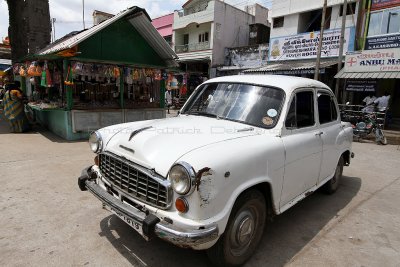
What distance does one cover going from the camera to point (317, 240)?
3334mm

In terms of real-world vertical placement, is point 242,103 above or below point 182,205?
above

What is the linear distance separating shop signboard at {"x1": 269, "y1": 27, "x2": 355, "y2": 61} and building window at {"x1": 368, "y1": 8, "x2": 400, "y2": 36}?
0.87 m

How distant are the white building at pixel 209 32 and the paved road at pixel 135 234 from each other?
18697 mm

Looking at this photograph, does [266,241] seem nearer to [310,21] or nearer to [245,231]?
[245,231]

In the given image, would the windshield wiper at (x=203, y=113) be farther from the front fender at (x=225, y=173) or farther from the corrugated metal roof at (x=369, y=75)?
the corrugated metal roof at (x=369, y=75)

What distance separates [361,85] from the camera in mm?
13328

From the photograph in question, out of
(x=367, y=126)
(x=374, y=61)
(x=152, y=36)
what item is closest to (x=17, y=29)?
(x=152, y=36)

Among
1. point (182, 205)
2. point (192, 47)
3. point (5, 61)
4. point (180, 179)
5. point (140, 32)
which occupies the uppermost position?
point (192, 47)

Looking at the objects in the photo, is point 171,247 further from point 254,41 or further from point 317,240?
point 254,41

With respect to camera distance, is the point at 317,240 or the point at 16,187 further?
the point at 16,187

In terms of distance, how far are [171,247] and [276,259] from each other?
3.60ft

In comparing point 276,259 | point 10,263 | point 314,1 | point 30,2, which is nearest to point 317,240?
point 276,259

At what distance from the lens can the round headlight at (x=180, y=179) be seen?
218cm

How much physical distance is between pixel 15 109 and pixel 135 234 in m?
7.79
